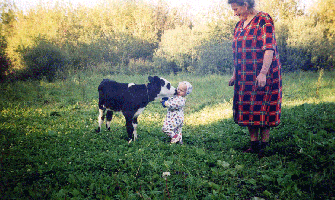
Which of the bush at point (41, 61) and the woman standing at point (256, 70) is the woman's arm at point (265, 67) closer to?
the woman standing at point (256, 70)

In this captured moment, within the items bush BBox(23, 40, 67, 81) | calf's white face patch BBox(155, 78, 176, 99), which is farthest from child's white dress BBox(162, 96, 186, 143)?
bush BBox(23, 40, 67, 81)

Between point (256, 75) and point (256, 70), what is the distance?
0.09 metres

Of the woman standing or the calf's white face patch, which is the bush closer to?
the calf's white face patch

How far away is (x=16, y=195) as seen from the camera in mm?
2488

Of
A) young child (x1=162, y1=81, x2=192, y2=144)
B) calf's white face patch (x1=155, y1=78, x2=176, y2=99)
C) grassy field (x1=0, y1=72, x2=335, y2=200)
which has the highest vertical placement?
calf's white face patch (x1=155, y1=78, x2=176, y2=99)

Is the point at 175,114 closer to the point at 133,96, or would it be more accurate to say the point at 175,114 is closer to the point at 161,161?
the point at 133,96

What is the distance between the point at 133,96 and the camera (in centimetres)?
518

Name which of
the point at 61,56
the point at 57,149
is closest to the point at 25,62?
the point at 61,56

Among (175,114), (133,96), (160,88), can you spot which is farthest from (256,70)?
(133,96)

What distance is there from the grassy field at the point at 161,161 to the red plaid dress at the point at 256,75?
768 millimetres

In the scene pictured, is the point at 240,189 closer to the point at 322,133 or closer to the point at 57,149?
the point at 322,133

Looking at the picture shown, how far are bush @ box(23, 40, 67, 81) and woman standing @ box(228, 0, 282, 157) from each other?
650 inches

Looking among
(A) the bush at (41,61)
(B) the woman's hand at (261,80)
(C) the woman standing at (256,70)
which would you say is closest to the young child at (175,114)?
(C) the woman standing at (256,70)

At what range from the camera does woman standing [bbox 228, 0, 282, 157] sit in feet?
11.7
